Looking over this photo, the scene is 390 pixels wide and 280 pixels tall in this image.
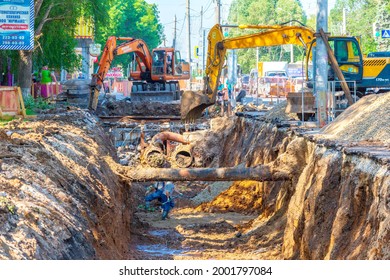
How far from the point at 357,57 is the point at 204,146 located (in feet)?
21.2

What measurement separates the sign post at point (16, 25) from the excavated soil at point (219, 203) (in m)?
2.38

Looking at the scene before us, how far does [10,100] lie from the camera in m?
26.1

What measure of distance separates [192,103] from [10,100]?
696 centimetres

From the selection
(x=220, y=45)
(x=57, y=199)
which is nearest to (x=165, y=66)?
(x=220, y=45)

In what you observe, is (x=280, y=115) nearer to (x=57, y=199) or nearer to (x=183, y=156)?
(x=183, y=156)

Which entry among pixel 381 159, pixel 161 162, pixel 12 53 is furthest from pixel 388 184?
pixel 12 53

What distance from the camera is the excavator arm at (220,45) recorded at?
30.0 meters

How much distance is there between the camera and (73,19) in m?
36.2

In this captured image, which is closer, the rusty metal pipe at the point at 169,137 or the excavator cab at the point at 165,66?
the rusty metal pipe at the point at 169,137

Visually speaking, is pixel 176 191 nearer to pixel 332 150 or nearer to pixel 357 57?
pixel 357 57

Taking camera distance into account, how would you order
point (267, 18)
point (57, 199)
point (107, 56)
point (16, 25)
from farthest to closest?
1. point (267, 18)
2. point (107, 56)
3. point (16, 25)
4. point (57, 199)

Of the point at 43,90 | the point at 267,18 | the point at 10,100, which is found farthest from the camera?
the point at 267,18

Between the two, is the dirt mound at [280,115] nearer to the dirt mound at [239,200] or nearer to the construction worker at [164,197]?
the dirt mound at [239,200]

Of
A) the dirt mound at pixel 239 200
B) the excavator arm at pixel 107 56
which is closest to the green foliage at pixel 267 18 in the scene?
the excavator arm at pixel 107 56
